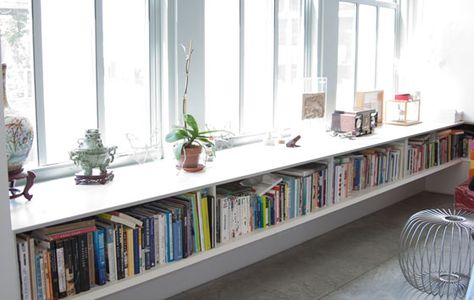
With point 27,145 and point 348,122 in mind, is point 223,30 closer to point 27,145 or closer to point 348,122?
point 348,122

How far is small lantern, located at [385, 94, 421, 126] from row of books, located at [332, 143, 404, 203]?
23.5 inches

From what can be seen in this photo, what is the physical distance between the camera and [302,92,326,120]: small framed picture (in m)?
4.05

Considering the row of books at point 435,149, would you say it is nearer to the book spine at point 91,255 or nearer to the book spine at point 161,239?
the book spine at point 161,239

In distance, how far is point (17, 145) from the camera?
2.30 metres

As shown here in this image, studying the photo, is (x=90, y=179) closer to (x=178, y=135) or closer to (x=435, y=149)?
(x=178, y=135)

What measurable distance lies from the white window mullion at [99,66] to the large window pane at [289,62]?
1465 millimetres

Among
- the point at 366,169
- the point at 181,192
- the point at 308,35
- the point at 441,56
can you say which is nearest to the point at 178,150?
the point at 181,192

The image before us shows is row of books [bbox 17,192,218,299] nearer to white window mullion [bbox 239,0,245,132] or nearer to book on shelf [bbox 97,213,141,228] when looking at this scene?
book on shelf [bbox 97,213,141,228]

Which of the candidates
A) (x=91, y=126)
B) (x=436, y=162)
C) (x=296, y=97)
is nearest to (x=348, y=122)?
(x=296, y=97)

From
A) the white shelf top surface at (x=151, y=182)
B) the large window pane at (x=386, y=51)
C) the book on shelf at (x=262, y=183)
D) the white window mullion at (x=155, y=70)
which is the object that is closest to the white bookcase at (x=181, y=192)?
the white shelf top surface at (x=151, y=182)

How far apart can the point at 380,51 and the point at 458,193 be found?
4.80ft

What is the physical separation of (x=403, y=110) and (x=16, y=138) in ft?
11.3

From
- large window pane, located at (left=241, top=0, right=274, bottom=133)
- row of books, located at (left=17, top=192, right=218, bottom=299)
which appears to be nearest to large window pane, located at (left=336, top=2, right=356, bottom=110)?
large window pane, located at (left=241, top=0, right=274, bottom=133)

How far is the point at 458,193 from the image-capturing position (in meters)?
4.59
